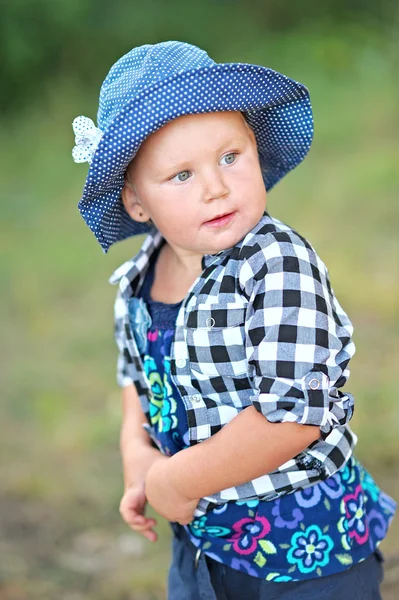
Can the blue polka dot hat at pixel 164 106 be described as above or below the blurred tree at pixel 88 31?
above

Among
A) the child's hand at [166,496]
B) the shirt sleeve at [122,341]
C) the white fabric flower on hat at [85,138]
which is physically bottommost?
the child's hand at [166,496]

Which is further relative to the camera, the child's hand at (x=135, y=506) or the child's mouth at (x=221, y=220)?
the child's hand at (x=135, y=506)

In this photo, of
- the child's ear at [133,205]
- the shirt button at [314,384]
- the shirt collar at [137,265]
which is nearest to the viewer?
the shirt button at [314,384]

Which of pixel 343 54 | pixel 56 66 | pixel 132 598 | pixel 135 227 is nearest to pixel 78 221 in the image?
pixel 56 66

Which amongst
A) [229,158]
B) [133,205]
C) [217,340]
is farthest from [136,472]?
[229,158]

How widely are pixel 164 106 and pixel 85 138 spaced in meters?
0.20

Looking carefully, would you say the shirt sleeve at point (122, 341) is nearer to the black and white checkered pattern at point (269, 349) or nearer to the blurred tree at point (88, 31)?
the black and white checkered pattern at point (269, 349)

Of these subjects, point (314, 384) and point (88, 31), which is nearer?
point (314, 384)

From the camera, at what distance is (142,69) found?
56.9 inches

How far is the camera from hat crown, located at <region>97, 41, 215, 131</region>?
56.2 inches

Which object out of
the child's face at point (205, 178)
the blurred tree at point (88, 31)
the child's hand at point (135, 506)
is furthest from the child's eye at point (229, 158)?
the blurred tree at point (88, 31)

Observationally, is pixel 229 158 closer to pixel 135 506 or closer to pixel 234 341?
pixel 234 341

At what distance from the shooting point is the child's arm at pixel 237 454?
1.35m

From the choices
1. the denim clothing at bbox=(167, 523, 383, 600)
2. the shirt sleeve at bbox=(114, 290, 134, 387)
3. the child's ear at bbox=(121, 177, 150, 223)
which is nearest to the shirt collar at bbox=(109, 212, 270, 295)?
the shirt sleeve at bbox=(114, 290, 134, 387)
